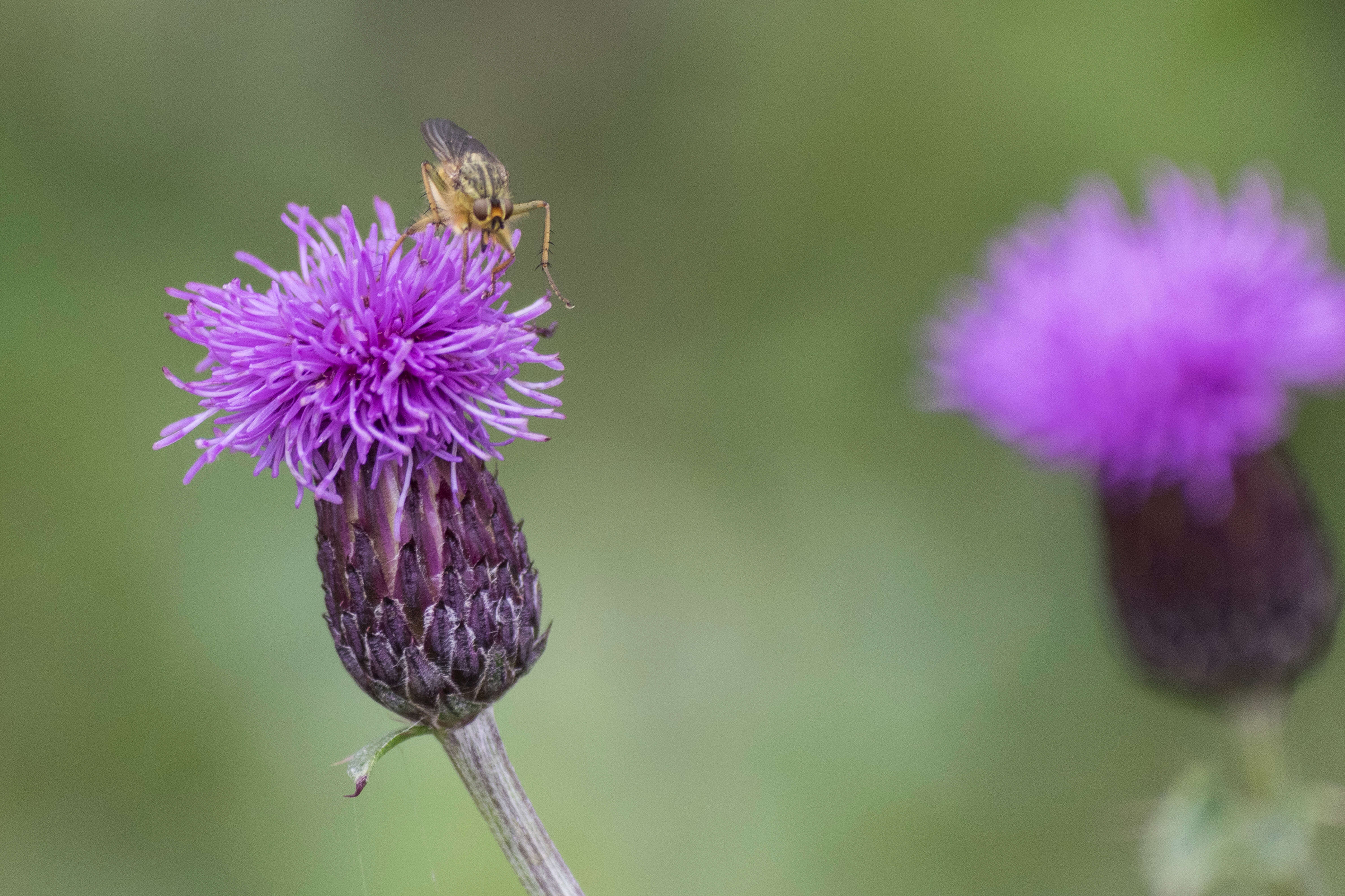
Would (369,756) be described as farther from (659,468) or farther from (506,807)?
(659,468)

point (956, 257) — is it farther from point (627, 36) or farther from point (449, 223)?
point (449, 223)

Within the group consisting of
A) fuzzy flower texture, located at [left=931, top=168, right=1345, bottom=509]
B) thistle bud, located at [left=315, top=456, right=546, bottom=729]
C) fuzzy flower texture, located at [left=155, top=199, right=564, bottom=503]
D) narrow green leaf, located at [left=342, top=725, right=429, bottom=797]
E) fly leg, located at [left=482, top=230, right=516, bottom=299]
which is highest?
fuzzy flower texture, located at [left=931, top=168, right=1345, bottom=509]

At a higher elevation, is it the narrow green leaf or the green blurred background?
the green blurred background

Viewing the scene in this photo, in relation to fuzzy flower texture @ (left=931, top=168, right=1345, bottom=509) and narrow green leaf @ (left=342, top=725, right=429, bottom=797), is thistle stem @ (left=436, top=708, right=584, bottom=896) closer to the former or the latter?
narrow green leaf @ (left=342, top=725, right=429, bottom=797)

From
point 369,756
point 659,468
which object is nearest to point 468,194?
point 369,756

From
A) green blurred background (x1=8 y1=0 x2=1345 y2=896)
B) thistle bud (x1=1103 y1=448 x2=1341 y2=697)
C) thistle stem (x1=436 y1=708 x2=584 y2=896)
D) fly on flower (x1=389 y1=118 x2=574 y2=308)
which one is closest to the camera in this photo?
thistle stem (x1=436 y1=708 x2=584 y2=896)

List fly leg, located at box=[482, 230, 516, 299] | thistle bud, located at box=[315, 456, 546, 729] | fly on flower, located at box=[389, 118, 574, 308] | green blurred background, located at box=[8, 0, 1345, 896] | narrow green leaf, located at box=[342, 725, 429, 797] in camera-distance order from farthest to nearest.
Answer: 1. green blurred background, located at box=[8, 0, 1345, 896]
2. fly on flower, located at box=[389, 118, 574, 308]
3. fly leg, located at box=[482, 230, 516, 299]
4. thistle bud, located at box=[315, 456, 546, 729]
5. narrow green leaf, located at box=[342, 725, 429, 797]

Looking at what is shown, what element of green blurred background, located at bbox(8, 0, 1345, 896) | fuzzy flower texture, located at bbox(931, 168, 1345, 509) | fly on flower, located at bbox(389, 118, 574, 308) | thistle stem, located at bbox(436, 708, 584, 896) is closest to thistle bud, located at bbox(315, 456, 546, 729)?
thistle stem, located at bbox(436, 708, 584, 896)

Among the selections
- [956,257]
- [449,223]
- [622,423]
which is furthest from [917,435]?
[449,223]
